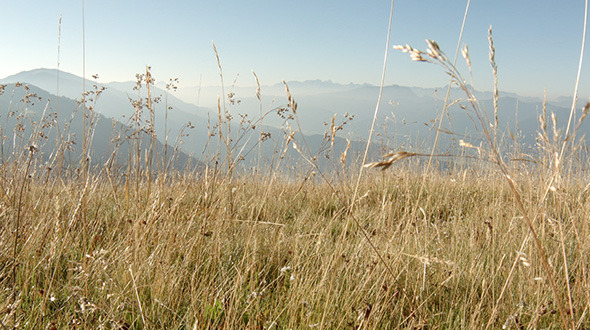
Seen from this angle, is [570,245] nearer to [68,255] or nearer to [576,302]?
[576,302]

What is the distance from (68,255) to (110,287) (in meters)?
0.58

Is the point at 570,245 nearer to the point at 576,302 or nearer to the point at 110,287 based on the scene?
the point at 576,302

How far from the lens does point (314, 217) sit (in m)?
2.93

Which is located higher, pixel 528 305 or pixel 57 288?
pixel 528 305

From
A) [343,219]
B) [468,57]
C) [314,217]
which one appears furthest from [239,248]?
[468,57]

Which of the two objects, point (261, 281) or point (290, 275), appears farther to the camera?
point (290, 275)

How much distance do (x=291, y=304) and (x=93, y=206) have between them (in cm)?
203

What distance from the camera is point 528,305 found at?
1.44 m

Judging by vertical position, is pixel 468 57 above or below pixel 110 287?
above

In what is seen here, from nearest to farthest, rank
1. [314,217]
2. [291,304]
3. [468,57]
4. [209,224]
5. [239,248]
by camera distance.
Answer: [468,57] < [291,304] < [239,248] < [209,224] < [314,217]

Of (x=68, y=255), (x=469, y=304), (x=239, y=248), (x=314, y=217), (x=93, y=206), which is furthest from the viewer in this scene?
(x=314, y=217)

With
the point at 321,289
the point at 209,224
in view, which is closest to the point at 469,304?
the point at 321,289

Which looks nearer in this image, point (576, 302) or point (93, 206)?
point (576, 302)

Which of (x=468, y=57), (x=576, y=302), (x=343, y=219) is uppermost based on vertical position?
(x=468, y=57)
